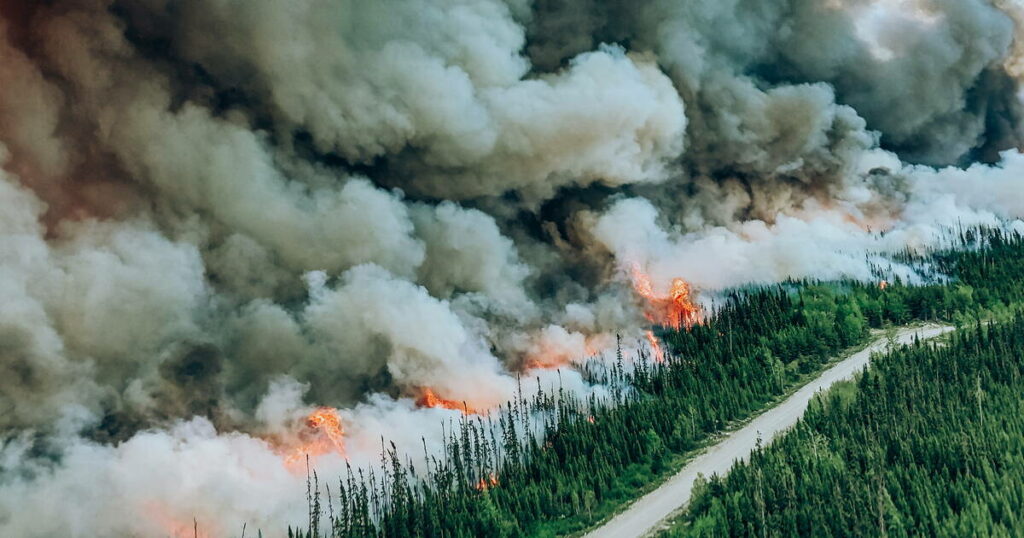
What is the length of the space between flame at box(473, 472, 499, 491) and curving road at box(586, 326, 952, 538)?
33.8m

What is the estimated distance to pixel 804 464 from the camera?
112 m

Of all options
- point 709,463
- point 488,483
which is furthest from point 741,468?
point 488,483

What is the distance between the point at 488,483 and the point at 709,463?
46431 millimetres

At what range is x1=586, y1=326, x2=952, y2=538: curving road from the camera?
385ft

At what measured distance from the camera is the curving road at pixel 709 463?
11738 centimetres

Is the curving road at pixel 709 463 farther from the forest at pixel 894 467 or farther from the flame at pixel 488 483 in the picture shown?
the flame at pixel 488 483

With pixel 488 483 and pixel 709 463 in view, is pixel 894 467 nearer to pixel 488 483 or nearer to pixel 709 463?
pixel 709 463

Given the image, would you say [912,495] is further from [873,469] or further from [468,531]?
[468,531]

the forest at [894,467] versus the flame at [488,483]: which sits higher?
the flame at [488,483]

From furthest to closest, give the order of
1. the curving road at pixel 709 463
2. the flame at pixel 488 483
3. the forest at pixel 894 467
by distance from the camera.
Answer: the flame at pixel 488 483 < the curving road at pixel 709 463 < the forest at pixel 894 467

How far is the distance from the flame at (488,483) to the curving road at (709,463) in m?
33.8

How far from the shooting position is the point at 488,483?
15350 cm

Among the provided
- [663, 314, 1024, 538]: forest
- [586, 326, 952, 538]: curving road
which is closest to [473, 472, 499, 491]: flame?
[586, 326, 952, 538]: curving road

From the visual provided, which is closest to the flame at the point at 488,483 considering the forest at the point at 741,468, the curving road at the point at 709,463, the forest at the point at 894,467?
the forest at the point at 741,468
